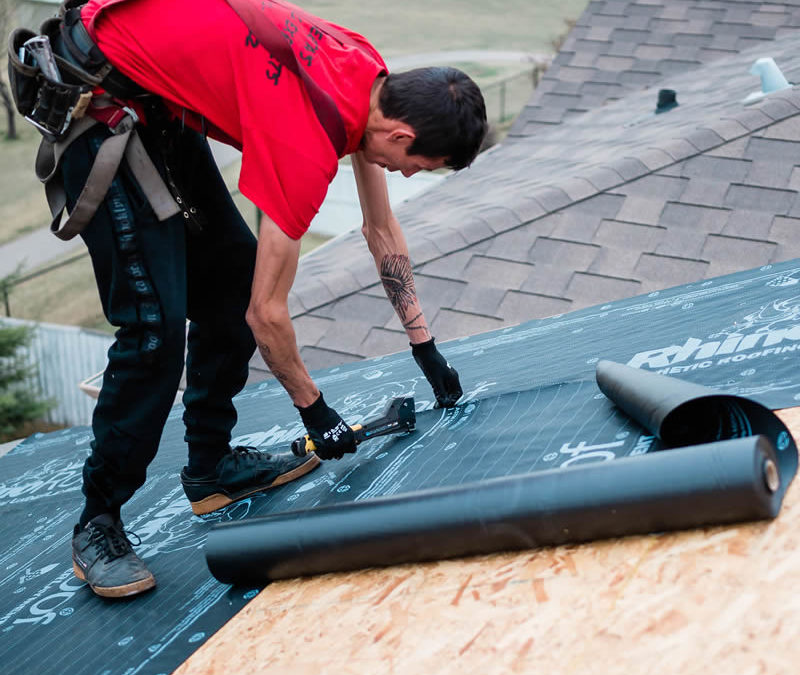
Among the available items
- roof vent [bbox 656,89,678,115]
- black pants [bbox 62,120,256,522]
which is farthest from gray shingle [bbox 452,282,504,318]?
roof vent [bbox 656,89,678,115]

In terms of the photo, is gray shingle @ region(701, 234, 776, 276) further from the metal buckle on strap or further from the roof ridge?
the metal buckle on strap

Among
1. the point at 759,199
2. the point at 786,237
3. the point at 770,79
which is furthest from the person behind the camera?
the point at 770,79

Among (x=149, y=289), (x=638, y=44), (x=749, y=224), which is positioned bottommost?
(x=749, y=224)

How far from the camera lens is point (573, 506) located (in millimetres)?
1894

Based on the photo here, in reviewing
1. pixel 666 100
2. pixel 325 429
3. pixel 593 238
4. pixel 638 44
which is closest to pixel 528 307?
pixel 593 238

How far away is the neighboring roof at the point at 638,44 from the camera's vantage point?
909 centimetres

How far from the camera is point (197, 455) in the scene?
9.34 feet

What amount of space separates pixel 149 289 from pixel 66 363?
13592mm

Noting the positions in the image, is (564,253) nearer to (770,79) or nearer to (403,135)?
(770,79)

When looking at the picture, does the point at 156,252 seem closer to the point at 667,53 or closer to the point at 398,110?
the point at 398,110

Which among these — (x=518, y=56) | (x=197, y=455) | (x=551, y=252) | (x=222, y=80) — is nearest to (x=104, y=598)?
(x=197, y=455)

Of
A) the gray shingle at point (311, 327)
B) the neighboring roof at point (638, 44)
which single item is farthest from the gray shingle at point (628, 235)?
the neighboring roof at point (638, 44)

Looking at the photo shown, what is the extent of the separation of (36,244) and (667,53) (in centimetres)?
1853

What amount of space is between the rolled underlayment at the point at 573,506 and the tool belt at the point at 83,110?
0.91 meters
